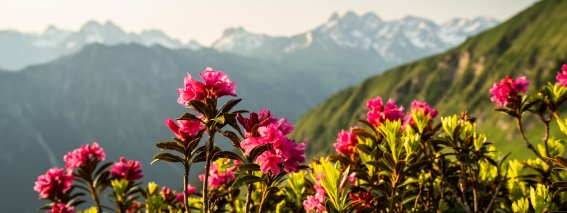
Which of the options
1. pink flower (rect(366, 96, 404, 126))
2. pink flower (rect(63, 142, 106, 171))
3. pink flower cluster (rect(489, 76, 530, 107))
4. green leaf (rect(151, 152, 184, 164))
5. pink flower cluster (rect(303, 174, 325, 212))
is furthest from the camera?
pink flower (rect(63, 142, 106, 171))

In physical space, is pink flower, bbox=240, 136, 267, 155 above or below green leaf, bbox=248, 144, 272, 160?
above

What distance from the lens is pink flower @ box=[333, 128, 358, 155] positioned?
6.33 meters

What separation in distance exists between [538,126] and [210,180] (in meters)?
184

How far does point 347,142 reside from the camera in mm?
6371

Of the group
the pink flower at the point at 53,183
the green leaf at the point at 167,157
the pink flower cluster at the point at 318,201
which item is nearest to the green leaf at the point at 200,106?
the green leaf at the point at 167,157

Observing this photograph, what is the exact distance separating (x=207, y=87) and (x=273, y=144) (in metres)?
0.79

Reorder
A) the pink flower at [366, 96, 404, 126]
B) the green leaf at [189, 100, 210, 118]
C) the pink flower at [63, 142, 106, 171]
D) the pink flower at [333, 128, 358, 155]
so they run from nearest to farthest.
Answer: the green leaf at [189, 100, 210, 118] < the pink flower at [366, 96, 404, 126] < the pink flower at [333, 128, 358, 155] < the pink flower at [63, 142, 106, 171]

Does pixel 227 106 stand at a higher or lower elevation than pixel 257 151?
higher

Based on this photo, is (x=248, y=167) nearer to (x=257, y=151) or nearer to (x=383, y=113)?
(x=257, y=151)

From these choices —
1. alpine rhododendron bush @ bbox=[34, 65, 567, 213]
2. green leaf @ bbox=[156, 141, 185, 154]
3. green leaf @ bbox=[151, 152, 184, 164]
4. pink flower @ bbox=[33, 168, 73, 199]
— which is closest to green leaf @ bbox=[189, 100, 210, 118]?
alpine rhododendron bush @ bbox=[34, 65, 567, 213]

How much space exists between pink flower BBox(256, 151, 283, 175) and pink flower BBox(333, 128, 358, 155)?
258 centimetres

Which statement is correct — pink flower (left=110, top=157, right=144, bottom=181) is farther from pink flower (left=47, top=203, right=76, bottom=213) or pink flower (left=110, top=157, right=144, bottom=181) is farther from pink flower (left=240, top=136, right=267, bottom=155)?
pink flower (left=240, top=136, right=267, bottom=155)

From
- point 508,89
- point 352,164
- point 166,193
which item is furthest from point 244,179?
point 166,193

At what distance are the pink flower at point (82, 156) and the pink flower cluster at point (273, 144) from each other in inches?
188
